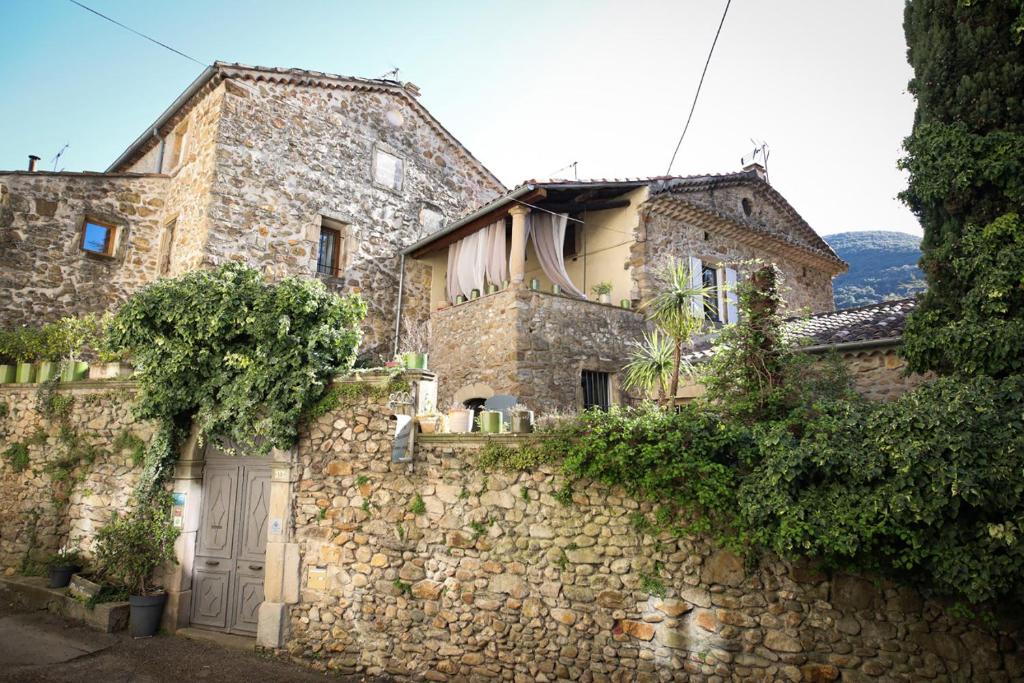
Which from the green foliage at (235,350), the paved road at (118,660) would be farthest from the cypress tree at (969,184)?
the paved road at (118,660)

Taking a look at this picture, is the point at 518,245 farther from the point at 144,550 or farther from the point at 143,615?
the point at 143,615

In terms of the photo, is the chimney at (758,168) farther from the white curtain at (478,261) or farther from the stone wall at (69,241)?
the stone wall at (69,241)

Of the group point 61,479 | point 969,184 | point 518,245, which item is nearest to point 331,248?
point 518,245

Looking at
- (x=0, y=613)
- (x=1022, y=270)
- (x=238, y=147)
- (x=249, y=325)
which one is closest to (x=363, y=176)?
(x=238, y=147)

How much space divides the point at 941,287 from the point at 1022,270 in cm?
62

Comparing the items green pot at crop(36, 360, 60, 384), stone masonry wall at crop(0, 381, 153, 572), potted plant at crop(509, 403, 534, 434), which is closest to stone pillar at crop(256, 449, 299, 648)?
stone masonry wall at crop(0, 381, 153, 572)

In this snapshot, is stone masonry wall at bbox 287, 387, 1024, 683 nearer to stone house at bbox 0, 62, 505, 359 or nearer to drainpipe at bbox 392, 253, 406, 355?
stone house at bbox 0, 62, 505, 359

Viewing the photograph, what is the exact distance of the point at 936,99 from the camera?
5301 millimetres

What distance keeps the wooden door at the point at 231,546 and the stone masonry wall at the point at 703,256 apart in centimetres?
713

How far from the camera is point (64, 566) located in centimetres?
785

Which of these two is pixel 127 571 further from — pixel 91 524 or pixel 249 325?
pixel 249 325

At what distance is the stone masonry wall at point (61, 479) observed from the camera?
319 inches

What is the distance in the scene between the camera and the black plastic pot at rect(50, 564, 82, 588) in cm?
781

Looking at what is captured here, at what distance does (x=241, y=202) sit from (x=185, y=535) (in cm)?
630
